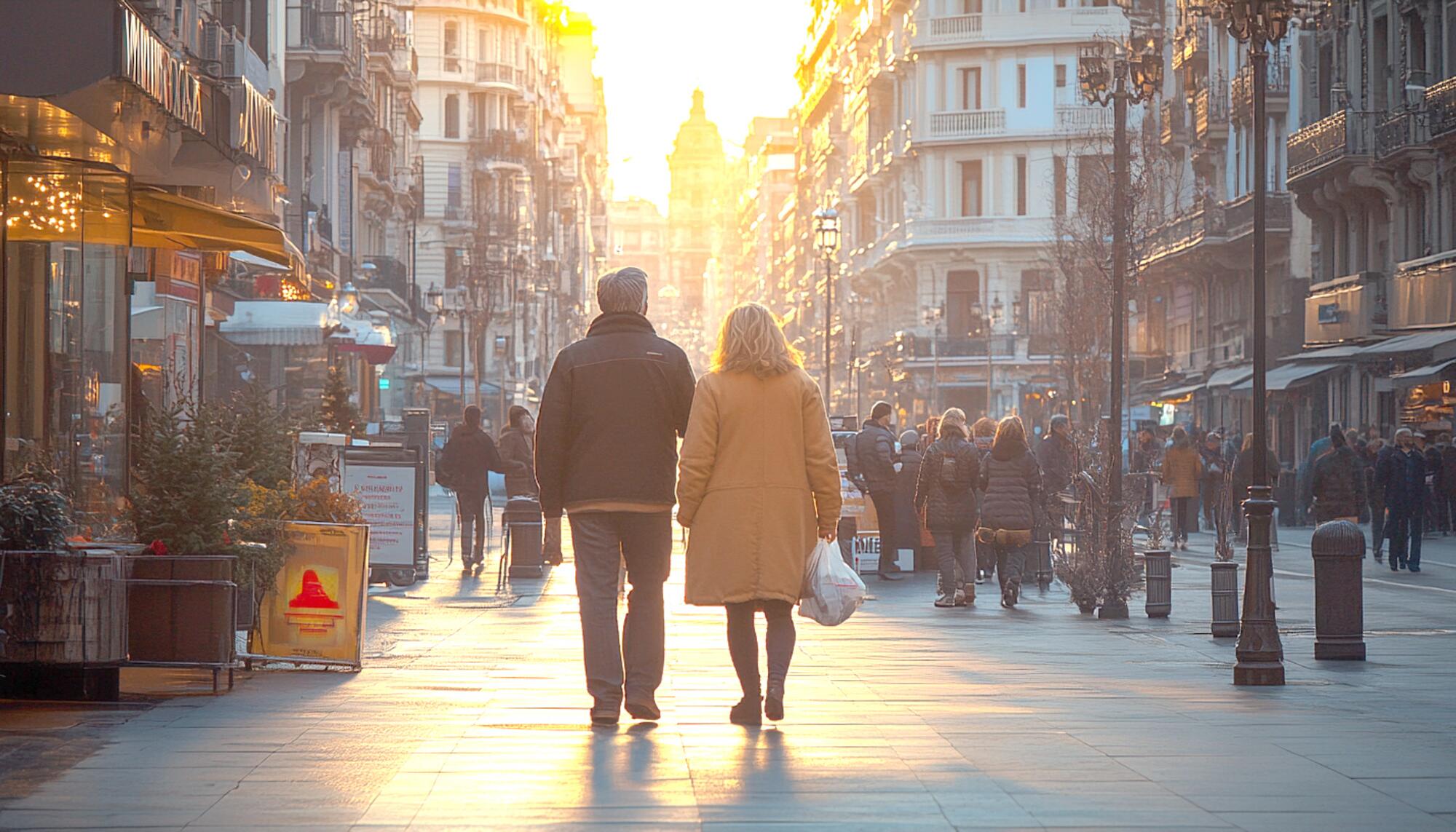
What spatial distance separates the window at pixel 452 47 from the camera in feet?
327

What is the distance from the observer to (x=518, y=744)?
9422 millimetres

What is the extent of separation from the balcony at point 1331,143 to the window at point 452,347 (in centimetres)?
5196

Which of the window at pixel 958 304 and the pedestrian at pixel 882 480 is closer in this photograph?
the pedestrian at pixel 882 480

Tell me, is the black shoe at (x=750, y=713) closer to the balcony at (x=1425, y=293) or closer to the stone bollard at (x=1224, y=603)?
the stone bollard at (x=1224, y=603)

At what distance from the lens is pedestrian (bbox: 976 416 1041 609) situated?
19797 millimetres

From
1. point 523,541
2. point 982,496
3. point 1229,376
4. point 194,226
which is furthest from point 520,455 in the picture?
point 1229,376

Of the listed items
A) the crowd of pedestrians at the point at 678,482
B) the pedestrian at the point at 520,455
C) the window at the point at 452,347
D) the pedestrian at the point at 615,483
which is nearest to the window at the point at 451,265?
the window at the point at 452,347

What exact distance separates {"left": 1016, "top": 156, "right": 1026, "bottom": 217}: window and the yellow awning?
6778 cm

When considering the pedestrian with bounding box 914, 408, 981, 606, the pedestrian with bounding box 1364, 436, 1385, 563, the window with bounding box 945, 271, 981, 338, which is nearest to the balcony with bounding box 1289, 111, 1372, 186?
the pedestrian with bounding box 1364, 436, 1385, 563

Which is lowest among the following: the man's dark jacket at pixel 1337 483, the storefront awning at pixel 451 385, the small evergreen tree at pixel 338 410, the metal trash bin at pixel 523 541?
the metal trash bin at pixel 523 541

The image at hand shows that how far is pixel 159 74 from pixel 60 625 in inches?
136

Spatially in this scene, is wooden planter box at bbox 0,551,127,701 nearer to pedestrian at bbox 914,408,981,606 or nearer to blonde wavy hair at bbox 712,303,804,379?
blonde wavy hair at bbox 712,303,804,379

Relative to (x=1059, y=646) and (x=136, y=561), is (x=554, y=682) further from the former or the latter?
(x=1059, y=646)

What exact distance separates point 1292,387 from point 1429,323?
6333 mm
